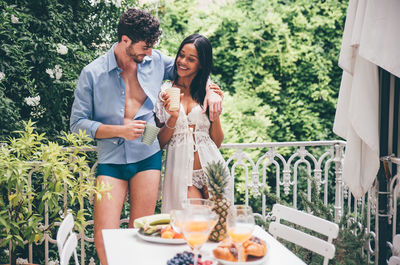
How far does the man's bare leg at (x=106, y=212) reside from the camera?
285cm

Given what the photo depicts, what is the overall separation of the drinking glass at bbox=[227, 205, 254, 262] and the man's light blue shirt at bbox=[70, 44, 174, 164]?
1391 mm

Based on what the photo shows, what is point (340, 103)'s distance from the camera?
316 centimetres

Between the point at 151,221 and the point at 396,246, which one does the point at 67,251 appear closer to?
the point at 151,221

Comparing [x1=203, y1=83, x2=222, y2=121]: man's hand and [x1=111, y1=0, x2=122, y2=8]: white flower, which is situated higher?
[x1=111, y1=0, x2=122, y2=8]: white flower

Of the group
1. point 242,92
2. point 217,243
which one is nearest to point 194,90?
point 217,243

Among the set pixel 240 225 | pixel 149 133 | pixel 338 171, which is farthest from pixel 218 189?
pixel 338 171

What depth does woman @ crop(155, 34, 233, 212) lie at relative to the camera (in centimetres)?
294

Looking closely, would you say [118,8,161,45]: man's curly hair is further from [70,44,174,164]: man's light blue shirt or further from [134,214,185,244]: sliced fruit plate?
[134,214,185,244]: sliced fruit plate

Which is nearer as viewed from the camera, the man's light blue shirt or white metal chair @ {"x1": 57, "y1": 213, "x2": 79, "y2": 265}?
white metal chair @ {"x1": 57, "y1": 213, "x2": 79, "y2": 265}

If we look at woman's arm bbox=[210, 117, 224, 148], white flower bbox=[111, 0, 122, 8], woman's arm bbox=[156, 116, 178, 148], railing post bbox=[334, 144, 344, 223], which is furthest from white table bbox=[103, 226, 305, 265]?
white flower bbox=[111, 0, 122, 8]

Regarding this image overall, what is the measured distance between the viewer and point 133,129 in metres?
2.73

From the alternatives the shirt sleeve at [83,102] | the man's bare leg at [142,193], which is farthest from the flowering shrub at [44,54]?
the man's bare leg at [142,193]

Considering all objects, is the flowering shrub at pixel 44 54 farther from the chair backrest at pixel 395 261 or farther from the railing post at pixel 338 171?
the chair backrest at pixel 395 261

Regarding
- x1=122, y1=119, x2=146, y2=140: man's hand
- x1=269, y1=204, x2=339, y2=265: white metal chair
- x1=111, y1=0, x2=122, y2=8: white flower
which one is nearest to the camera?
x1=269, y1=204, x2=339, y2=265: white metal chair
